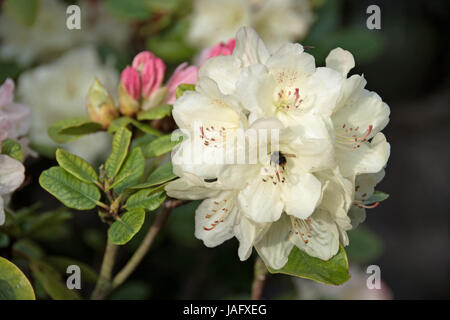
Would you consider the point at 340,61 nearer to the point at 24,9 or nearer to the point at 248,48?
the point at 248,48

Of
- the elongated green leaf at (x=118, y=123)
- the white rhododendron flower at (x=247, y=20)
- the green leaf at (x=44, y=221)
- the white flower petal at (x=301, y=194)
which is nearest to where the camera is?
the white flower petal at (x=301, y=194)

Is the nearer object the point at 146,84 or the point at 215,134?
the point at 215,134

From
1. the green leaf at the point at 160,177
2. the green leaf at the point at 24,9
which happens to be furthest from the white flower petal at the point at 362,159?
the green leaf at the point at 24,9

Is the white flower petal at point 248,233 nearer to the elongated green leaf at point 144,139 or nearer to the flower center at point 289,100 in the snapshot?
the flower center at point 289,100

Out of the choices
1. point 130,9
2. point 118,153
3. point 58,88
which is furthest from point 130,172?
point 130,9

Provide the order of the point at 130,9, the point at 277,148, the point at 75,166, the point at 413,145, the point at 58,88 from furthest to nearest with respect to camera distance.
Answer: the point at 413,145 < the point at 130,9 < the point at 58,88 < the point at 75,166 < the point at 277,148

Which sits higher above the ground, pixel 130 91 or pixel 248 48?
pixel 248 48

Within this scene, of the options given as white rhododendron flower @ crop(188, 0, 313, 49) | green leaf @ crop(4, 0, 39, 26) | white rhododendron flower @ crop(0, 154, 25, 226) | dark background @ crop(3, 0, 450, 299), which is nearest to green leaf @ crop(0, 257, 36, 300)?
white rhododendron flower @ crop(0, 154, 25, 226)

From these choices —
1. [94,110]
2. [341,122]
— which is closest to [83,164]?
[94,110]
